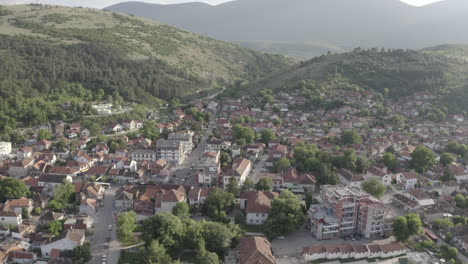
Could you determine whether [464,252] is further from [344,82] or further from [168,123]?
[344,82]

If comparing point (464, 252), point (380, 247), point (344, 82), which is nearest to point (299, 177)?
point (380, 247)

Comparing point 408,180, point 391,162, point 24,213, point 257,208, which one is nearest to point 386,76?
point 391,162

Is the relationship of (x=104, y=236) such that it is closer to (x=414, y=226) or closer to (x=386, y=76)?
(x=414, y=226)

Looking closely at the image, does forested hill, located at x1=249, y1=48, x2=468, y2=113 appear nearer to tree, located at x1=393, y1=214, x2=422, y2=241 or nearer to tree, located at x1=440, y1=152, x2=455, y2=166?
tree, located at x1=440, y1=152, x2=455, y2=166

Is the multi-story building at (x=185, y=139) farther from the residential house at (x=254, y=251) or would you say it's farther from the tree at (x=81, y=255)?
the tree at (x=81, y=255)

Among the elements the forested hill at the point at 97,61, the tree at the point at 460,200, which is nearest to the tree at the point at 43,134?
the forested hill at the point at 97,61

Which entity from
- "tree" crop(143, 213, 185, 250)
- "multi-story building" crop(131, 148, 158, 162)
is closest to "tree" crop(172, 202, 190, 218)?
"tree" crop(143, 213, 185, 250)
